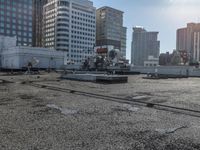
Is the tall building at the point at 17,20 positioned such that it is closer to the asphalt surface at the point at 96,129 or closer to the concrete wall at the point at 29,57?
the concrete wall at the point at 29,57

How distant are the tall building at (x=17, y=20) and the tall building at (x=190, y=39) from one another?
3630 inches

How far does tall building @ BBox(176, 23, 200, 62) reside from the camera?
129500mm

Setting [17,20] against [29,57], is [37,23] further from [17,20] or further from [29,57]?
[29,57]

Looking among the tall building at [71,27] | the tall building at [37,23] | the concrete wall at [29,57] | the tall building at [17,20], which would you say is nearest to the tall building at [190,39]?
the tall building at [71,27]

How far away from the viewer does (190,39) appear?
137875 millimetres

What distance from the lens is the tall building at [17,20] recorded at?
15250 centimetres

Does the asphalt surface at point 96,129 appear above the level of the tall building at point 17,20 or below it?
below

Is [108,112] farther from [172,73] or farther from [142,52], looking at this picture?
[142,52]

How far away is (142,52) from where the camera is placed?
198250 mm

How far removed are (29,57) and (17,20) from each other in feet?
255

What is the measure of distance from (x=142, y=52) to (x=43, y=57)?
11948 centimetres

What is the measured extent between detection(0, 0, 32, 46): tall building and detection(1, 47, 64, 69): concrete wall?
189 ft

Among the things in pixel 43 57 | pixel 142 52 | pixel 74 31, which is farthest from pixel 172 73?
pixel 142 52

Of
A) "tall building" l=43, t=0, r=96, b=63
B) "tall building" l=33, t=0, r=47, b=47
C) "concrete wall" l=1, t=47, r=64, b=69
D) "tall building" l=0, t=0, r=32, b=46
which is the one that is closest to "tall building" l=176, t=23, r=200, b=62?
"tall building" l=43, t=0, r=96, b=63
